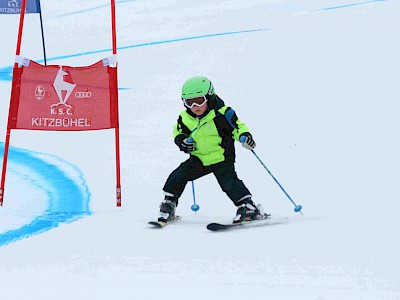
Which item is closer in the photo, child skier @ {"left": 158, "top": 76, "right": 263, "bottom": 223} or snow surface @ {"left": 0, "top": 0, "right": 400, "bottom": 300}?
snow surface @ {"left": 0, "top": 0, "right": 400, "bottom": 300}

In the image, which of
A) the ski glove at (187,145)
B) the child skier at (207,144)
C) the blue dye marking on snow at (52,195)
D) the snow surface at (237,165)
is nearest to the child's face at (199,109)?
the child skier at (207,144)

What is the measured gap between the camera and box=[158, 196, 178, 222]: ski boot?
4.62 meters

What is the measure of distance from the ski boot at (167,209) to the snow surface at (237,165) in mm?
125

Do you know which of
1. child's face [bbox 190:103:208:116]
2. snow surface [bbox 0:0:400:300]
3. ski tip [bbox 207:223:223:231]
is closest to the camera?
snow surface [bbox 0:0:400:300]

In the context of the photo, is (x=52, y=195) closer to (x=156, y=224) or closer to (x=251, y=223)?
(x=156, y=224)

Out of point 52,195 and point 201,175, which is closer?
point 201,175

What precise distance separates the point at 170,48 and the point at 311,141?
5.02 m

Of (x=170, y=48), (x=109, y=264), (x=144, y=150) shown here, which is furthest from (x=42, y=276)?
(x=170, y=48)

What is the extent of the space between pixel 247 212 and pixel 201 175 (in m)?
0.43

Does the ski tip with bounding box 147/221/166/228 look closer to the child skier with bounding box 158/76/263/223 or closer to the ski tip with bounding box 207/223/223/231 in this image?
the child skier with bounding box 158/76/263/223

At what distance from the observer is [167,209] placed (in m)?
4.67

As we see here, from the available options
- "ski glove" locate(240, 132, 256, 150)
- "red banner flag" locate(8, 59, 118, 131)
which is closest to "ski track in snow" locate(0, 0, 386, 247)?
"red banner flag" locate(8, 59, 118, 131)

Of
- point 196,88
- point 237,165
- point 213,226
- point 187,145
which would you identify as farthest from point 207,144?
point 237,165

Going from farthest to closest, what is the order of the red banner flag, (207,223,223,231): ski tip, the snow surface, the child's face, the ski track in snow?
the red banner flag → the child's face → the ski track in snow → (207,223,223,231): ski tip → the snow surface
